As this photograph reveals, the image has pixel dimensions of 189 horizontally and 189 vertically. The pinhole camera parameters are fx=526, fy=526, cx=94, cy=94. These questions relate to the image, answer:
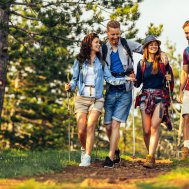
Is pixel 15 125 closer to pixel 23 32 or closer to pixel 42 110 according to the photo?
pixel 42 110

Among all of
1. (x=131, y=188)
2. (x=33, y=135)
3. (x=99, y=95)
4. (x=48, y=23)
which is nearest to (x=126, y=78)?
(x=99, y=95)

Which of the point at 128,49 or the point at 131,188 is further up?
the point at 128,49

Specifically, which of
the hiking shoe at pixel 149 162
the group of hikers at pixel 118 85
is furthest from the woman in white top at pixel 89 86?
the hiking shoe at pixel 149 162

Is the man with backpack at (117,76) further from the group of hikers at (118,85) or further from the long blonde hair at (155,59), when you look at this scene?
the long blonde hair at (155,59)

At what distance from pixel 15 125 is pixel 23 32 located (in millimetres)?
19812

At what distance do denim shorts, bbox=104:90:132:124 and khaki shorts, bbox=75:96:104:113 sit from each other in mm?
183

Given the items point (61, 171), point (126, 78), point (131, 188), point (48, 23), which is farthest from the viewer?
point (48, 23)

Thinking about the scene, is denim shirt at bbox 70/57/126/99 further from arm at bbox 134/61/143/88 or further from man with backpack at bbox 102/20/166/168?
arm at bbox 134/61/143/88

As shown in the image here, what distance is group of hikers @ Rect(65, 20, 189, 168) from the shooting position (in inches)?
354

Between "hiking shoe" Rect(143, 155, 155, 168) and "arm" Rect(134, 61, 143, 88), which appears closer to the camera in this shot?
"hiking shoe" Rect(143, 155, 155, 168)

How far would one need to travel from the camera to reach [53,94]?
36.1m

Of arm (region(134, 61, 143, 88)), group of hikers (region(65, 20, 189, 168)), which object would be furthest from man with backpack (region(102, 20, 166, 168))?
arm (region(134, 61, 143, 88))

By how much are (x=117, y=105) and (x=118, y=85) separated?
0.35m

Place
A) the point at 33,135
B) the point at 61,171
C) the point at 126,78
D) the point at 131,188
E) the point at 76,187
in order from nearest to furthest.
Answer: the point at 76,187
the point at 131,188
the point at 61,171
the point at 126,78
the point at 33,135
